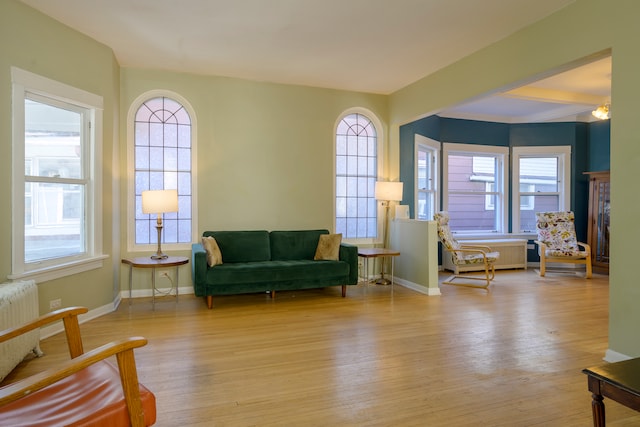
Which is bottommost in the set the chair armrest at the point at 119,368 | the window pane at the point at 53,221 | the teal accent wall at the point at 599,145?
the chair armrest at the point at 119,368

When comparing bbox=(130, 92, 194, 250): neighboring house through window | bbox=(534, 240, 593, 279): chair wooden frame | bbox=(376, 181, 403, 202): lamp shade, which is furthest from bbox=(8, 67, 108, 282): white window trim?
bbox=(534, 240, 593, 279): chair wooden frame

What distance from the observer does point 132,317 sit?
4.25m

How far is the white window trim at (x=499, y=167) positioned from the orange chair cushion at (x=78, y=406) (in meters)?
6.49

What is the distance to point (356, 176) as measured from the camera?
20.5 feet

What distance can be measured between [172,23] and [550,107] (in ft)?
20.6

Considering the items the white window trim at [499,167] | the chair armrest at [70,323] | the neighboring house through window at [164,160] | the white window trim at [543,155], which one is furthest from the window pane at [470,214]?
the chair armrest at [70,323]

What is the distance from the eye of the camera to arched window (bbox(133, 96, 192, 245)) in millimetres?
5168

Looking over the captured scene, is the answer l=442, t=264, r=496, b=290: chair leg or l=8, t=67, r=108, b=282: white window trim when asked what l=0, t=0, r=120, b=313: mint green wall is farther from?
l=442, t=264, r=496, b=290: chair leg

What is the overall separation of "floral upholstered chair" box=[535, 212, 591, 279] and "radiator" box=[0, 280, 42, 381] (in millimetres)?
6917

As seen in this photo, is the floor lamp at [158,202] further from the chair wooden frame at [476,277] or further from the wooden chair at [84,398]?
the chair wooden frame at [476,277]

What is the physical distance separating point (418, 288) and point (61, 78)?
472cm

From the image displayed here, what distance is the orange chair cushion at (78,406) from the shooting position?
148cm

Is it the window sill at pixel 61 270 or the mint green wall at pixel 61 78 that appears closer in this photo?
the mint green wall at pixel 61 78

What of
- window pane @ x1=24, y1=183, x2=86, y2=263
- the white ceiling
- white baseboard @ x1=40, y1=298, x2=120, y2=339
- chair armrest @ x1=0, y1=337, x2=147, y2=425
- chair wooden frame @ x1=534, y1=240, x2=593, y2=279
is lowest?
white baseboard @ x1=40, y1=298, x2=120, y2=339
